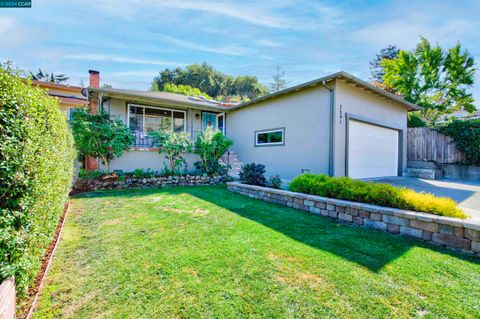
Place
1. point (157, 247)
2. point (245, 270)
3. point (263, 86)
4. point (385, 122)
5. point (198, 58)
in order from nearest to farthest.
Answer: point (245, 270) < point (157, 247) < point (385, 122) < point (198, 58) < point (263, 86)

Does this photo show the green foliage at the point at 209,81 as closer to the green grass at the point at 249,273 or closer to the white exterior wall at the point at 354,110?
the white exterior wall at the point at 354,110

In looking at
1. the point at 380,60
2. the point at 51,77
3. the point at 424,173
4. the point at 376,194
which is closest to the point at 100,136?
the point at 376,194

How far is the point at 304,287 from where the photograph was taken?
8.00ft

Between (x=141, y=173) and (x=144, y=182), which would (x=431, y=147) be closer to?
(x=144, y=182)

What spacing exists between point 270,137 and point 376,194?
5856 mm

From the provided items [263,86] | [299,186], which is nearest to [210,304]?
[299,186]

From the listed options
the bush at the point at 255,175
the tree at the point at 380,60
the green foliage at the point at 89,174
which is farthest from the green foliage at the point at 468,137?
the tree at the point at 380,60

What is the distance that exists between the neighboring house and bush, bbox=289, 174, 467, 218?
601 inches

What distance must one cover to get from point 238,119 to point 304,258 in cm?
988

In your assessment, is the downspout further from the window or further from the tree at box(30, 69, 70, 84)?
the tree at box(30, 69, 70, 84)

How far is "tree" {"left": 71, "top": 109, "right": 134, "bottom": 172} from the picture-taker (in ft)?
26.8

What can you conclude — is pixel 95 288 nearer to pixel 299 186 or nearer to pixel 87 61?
pixel 299 186

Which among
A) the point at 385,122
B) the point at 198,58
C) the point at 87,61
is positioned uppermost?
the point at 198,58

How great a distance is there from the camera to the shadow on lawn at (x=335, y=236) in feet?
10.5
